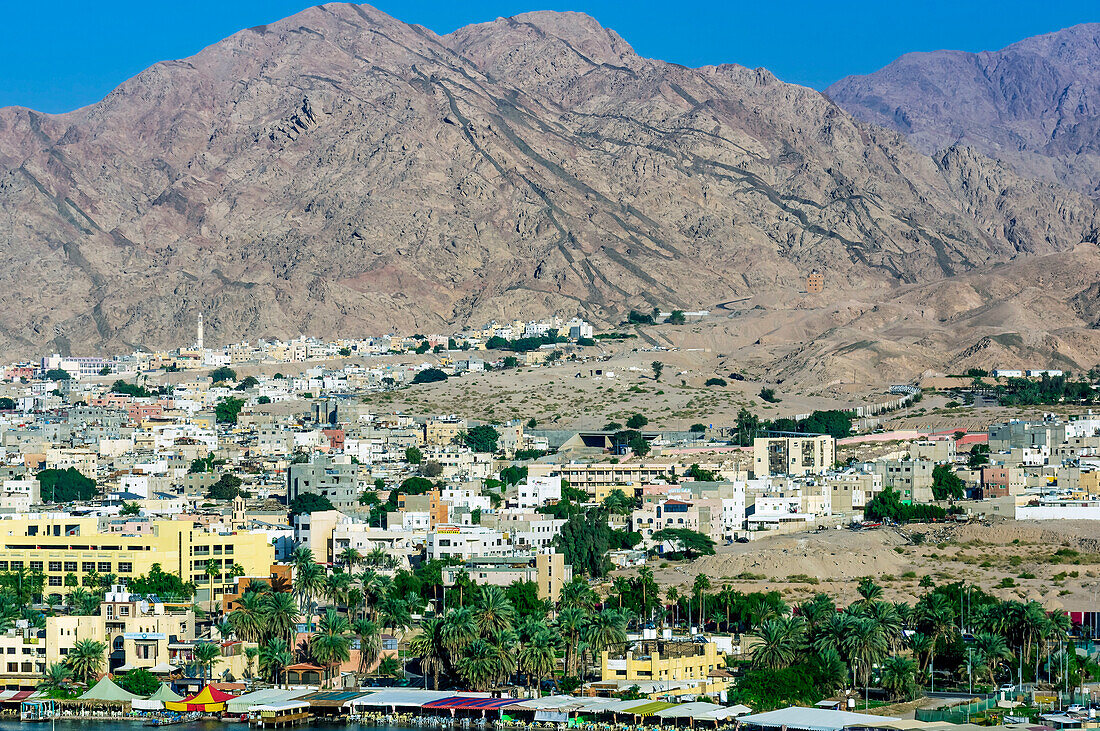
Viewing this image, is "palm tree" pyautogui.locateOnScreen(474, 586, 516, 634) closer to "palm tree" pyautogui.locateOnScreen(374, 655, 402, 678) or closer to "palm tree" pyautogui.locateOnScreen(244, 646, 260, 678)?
"palm tree" pyautogui.locateOnScreen(374, 655, 402, 678)

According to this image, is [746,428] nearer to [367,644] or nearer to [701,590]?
[701,590]

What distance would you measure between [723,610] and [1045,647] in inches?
642

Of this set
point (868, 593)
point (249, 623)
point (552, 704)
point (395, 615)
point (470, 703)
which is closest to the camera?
point (552, 704)

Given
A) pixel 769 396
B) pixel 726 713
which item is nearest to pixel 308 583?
pixel 726 713

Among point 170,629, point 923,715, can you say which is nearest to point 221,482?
point 170,629

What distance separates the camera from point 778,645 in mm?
77688

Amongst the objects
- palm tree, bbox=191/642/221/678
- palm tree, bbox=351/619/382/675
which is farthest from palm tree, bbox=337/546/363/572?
palm tree, bbox=191/642/221/678

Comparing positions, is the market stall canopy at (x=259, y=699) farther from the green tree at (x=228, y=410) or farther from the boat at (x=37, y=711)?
the green tree at (x=228, y=410)

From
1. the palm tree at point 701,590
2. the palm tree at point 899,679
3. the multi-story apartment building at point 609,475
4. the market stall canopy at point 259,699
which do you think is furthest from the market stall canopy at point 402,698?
the multi-story apartment building at point 609,475

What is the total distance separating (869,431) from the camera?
169 m

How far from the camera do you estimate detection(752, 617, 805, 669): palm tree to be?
254 feet

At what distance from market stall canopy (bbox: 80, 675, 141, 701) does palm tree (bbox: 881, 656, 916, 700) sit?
27.1m

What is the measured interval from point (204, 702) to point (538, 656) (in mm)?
12014

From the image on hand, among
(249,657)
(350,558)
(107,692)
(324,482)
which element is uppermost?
(324,482)
